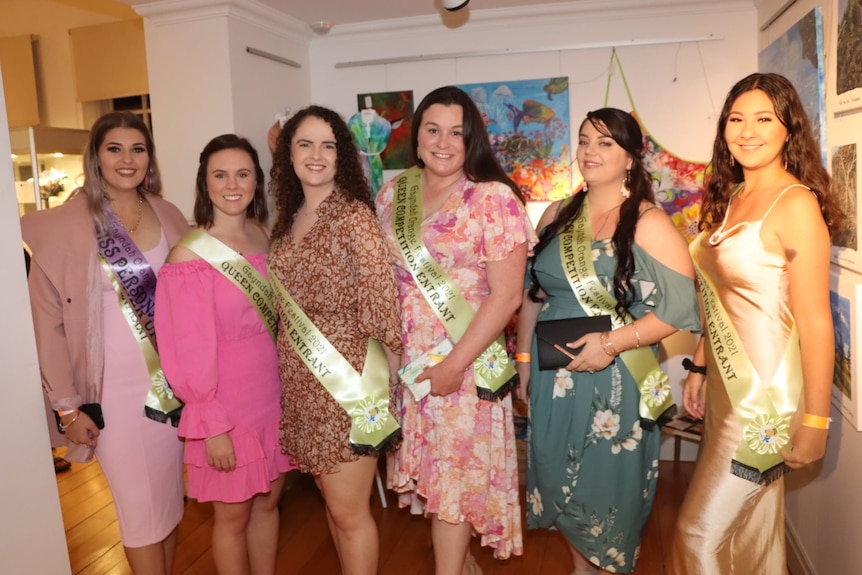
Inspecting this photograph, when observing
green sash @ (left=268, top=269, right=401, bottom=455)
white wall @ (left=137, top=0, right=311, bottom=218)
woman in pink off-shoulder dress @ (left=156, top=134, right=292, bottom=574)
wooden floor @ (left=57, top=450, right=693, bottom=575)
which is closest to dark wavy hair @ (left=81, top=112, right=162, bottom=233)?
woman in pink off-shoulder dress @ (left=156, top=134, right=292, bottom=574)

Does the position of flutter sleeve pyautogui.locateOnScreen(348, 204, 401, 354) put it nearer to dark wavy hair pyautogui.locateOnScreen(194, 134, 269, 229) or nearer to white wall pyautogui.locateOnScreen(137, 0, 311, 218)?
dark wavy hair pyautogui.locateOnScreen(194, 134, 269, 229)

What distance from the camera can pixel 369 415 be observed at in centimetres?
181

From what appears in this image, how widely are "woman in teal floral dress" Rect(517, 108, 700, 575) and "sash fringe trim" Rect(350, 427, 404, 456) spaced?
1.60 ft

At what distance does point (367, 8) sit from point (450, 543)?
2630mm

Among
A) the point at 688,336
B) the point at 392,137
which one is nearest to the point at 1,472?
the point at 392,137

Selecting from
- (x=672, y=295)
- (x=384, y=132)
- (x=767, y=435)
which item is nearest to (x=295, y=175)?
(x=672, y=295)

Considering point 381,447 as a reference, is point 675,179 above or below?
above

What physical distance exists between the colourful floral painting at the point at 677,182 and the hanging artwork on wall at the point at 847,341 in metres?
1.42

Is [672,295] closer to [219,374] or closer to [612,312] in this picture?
[612,312]

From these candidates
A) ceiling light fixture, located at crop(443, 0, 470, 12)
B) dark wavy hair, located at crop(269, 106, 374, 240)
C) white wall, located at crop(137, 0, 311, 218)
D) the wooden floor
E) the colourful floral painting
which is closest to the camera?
dark wavy hair, located at crop(269, 106, 374, 240)

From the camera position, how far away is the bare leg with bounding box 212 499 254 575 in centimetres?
193

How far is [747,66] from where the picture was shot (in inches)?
→ 128

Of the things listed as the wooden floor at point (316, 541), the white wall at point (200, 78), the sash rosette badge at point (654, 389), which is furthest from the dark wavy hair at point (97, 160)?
the sash rosette badge at point (654, 389)

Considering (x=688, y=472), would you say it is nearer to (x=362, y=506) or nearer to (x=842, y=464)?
(x=842, y=464)
